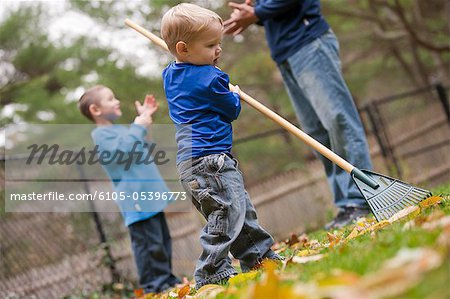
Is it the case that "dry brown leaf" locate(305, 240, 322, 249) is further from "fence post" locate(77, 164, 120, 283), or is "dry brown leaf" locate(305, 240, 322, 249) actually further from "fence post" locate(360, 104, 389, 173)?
"fence post" locate(360, 104, 389, 173)

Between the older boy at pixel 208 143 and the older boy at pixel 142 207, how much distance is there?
1.30 metres

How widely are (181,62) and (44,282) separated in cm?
303

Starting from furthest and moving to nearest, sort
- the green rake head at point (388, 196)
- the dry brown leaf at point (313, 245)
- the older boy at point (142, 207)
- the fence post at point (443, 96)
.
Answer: the fence post at point (443, 96) < the older boy at point (142, 207) < the dry brown leaf at point (313, 245) < the green rake head at point (388, 196)

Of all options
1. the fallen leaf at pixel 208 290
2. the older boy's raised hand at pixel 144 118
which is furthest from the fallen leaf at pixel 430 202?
the older boy's raised hand at pixel 144 118

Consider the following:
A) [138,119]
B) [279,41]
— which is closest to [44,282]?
[138,119]

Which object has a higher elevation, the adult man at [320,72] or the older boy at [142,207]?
the adult man at [320,72]

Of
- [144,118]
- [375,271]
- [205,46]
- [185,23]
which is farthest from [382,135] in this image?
[375,271]

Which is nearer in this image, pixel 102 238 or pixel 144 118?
pixel 144 118

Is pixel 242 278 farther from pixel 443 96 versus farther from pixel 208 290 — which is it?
pixel 443 96

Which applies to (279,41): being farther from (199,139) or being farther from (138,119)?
(199,139)

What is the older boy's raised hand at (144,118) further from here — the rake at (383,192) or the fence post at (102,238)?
the fence post at (102,238)

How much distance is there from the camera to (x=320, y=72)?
412 centimetres

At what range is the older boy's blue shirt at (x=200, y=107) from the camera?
2.91 meters

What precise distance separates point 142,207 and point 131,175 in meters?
0.25
